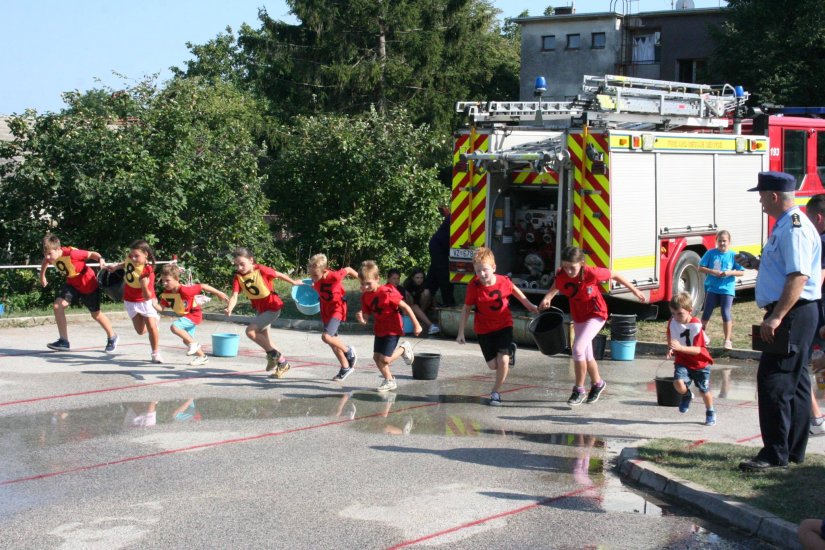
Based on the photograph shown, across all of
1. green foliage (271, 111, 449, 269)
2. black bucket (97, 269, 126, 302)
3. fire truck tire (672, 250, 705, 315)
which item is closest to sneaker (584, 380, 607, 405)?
fire truck tire (672, 250, 705, 315)

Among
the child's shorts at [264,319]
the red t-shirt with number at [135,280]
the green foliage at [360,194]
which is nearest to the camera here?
the child's shorts at [264,319]

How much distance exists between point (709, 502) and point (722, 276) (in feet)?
22.7

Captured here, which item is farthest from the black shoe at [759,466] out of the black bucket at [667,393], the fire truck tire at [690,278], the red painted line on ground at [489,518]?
the fire truck tire at [690,278]

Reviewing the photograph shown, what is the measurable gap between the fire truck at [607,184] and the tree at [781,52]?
18028mm

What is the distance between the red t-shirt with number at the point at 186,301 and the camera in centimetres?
1254

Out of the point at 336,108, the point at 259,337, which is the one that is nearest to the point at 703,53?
the point at 336,108

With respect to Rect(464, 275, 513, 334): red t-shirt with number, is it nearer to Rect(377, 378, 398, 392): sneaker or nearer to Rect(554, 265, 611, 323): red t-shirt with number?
Rect(554, 265, 611, 323): red t-shirt with number

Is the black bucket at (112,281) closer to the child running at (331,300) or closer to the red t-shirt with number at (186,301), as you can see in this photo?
the red t-shirt with number at (186,301)

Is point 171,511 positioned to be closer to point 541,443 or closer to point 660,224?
point 541,443

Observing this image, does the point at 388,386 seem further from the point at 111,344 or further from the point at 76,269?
the point at 76,269

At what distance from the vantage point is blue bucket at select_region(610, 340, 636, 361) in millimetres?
13508

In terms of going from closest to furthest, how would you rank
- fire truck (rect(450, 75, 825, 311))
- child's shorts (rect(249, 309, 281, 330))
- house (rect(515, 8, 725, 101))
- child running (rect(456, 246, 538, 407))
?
child running (rect(456, 246, 538, 407)) < child's shorts (rect(249, 309, 281, 330)) < fire truck (rect(450, 75, 825, 311)) < house (rect(515, 8, 725, 101))

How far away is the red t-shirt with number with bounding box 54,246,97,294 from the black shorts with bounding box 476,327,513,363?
222 inches

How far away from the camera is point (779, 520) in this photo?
6230 mm
